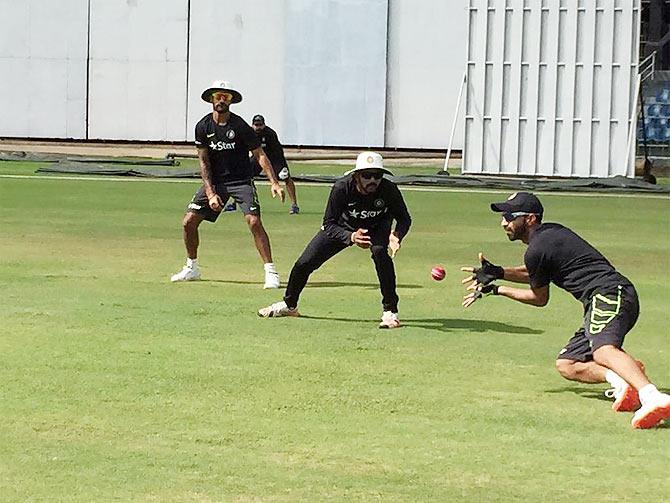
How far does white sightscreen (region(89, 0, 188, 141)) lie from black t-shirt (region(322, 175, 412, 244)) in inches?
1165

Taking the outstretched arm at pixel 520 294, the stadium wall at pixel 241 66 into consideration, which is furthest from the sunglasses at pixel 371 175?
the stadium wall at pixel 241 66

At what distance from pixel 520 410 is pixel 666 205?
64.2 feet

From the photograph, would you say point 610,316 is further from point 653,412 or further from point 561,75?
point 561,75

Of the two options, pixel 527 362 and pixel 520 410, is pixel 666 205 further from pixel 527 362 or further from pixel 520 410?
pixel 520 410

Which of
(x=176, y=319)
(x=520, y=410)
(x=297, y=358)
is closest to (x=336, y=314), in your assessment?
(x=176, y=319)

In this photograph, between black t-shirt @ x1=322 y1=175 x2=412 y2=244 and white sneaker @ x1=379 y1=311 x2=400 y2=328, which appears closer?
white sneaker @ x1=379 y1=311 x2=400 y2=328

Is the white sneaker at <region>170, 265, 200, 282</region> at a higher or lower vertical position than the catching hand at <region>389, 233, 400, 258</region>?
lower

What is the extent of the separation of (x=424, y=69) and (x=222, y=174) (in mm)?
26184

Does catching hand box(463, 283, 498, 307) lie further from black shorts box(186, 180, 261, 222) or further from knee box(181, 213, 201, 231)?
knee box(181, 213, 201, 231)

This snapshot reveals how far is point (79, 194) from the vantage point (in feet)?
90.3

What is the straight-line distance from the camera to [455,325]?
13.2 meters

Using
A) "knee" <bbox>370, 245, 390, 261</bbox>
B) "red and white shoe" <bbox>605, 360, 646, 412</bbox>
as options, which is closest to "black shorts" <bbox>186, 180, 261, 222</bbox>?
"knee" <bbox>370, 245, 390, 261</bbox>

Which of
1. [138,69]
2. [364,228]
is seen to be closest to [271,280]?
[364,228]

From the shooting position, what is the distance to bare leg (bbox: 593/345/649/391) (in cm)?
901
